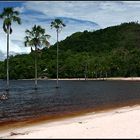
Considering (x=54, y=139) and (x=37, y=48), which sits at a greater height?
(x=37, y=48)

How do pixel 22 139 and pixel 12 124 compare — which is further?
pixel 12 124

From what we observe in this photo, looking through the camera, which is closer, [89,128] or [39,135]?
[39,135]

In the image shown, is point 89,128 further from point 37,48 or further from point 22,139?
point 37,48

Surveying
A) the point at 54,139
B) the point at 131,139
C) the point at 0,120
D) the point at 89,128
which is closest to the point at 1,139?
the point at 54,139

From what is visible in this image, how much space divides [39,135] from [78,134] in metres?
2.18

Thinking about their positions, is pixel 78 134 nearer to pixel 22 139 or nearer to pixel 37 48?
pixel 22 139

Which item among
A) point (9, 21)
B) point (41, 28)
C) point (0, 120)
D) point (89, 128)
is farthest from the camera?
point (41, 28)

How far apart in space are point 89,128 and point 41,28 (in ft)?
236

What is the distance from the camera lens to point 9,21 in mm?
80250

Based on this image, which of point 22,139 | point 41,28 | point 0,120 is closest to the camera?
point 22,139

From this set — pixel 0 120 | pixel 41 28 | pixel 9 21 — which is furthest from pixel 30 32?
pixel 0 120

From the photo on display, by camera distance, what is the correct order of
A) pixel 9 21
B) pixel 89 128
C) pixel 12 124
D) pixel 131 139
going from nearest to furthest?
pixel 131 139 → pixel 89 128 → pixel 12 124 → pixel 9 21

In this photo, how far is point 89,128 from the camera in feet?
73.0

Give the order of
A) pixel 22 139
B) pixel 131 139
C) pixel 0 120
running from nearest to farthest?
pixel 131 139 → pixel 22 139 → pixel 0 120
